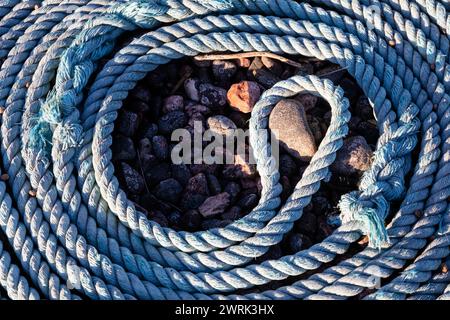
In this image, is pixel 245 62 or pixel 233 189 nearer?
pixel 233 189

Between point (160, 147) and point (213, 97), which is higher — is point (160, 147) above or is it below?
below

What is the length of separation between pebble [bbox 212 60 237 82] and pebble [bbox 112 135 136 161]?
466 mm

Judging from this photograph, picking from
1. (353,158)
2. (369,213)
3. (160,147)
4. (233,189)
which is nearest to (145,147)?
(160,147)

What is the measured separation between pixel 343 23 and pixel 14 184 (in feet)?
4.72

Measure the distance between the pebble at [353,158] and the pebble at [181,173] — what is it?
22.7 inches

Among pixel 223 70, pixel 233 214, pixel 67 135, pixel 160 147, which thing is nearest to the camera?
pixel 67 135

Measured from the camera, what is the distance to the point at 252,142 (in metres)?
2.55

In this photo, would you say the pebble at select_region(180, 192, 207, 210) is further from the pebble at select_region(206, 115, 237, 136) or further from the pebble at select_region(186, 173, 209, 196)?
the pebble at select_region(206, 115, 237, 136)

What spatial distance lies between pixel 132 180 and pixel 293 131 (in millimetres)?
660

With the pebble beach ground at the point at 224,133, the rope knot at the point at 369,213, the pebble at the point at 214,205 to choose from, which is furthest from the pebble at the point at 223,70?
the rope knot at the point at 369,213

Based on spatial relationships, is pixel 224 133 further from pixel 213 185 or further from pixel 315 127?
pixel 315 127

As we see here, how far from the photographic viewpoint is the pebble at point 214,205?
2545 millimetres

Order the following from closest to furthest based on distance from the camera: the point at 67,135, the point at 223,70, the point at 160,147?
the point at 67,135 < the point at 160,147 < the point at 223,70

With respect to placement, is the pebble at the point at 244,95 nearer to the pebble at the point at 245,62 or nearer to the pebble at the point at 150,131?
the pebble at the point at 245,62
